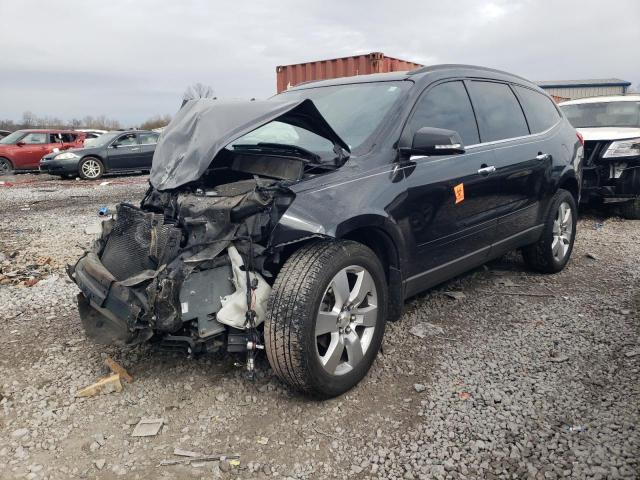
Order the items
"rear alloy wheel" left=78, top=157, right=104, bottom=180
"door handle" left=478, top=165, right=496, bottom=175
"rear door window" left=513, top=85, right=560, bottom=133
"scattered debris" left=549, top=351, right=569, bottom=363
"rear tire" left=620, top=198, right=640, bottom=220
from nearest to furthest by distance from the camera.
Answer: "scattered debris" left=549, top=351, right=569, bottom=363 < "door handle" left=478, top=165, right=496, bottom=175 < "rear door window" left=513, top=85, right=560, bottom=133 < "rear tire" left=620, top=198, right=640, bottom=220 < "rear alloy wheel" left=78, top=157, right=104, bottom=180

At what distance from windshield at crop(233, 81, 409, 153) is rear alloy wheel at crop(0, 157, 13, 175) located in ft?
55.9

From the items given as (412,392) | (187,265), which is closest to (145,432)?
(187,265)

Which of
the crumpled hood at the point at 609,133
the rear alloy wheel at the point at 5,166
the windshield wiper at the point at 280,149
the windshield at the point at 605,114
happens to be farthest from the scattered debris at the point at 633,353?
the rear alloy wheel at the point at 5,166

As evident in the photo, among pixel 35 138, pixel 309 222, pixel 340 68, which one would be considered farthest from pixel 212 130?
pixel 35 138

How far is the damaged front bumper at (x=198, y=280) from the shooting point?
8.27 ft

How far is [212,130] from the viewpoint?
298 cm

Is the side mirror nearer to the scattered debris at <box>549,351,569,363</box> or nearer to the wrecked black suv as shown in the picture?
the wrecked black suv

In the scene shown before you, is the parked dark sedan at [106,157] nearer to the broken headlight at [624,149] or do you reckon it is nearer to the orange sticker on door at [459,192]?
the broken headlight at [624,149]

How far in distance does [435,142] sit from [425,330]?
1.38 m

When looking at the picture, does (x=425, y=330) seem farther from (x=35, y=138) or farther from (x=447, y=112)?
(x=35, y=138)

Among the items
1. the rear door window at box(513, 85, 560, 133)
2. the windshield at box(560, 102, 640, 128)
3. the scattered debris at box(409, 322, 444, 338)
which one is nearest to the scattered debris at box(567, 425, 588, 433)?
the scattered debris at box(409, 322, 444, 338)

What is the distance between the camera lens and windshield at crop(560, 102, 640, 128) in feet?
25.6

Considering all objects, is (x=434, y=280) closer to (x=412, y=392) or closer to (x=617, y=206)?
(x=412, y=392)

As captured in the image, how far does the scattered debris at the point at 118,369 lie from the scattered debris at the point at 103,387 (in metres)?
0.09
